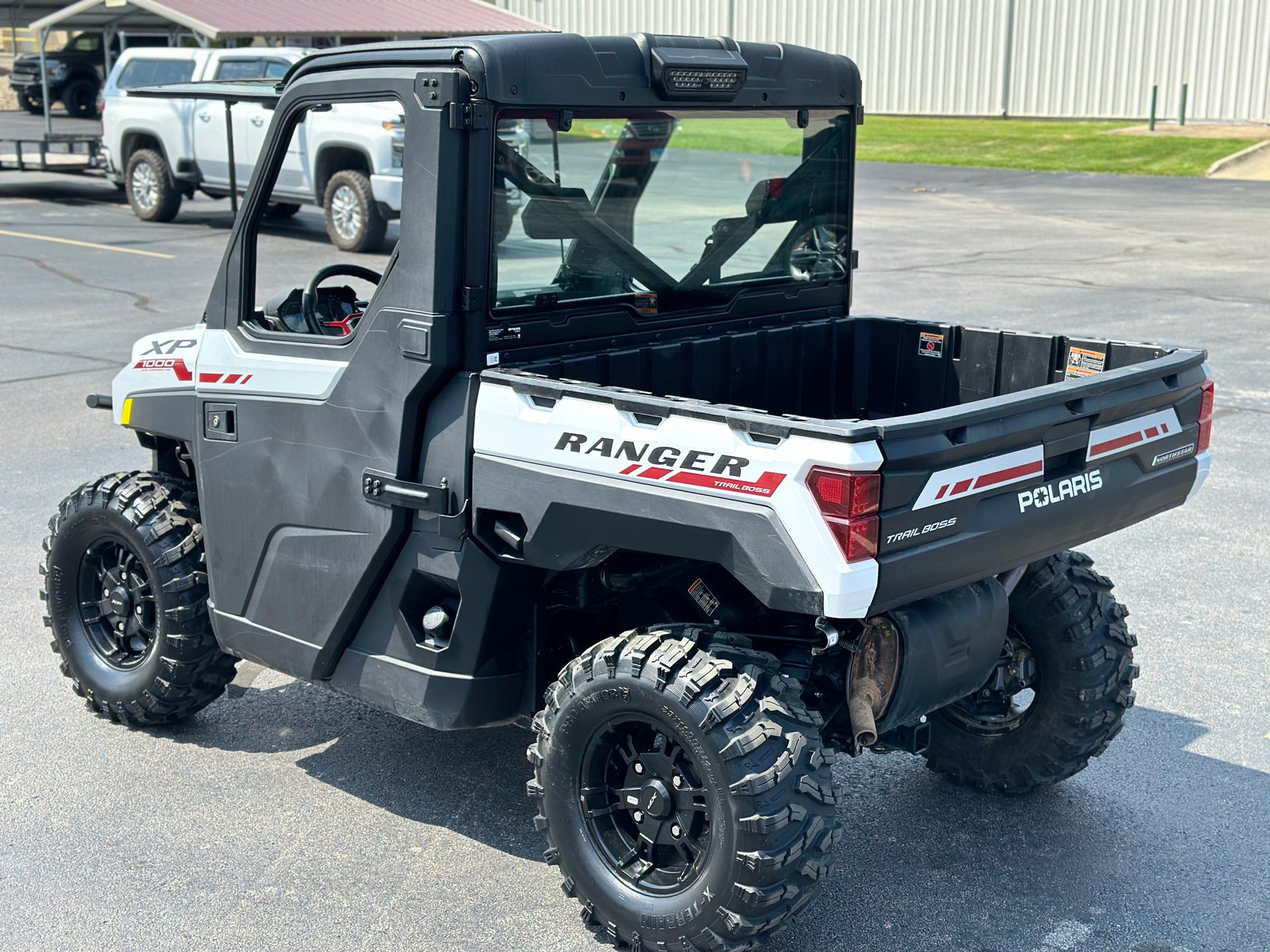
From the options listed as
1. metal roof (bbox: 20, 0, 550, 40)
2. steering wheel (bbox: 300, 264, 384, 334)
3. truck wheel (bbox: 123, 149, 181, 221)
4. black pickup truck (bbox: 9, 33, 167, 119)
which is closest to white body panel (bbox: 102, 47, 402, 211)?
truck wheel (bbox: 123, 149, 181, 221)

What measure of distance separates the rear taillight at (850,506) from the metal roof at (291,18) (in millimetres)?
20404

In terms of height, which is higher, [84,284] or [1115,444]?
[1115,444]

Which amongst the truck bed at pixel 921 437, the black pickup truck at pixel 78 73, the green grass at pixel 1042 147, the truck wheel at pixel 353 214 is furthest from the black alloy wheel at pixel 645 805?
the black pickup truck at pixel 78 73

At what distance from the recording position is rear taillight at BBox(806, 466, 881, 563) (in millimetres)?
3301

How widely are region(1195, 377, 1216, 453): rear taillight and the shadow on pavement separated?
1.20 m

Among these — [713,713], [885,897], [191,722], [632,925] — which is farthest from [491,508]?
[191,722]

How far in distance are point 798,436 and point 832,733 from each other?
1165 mm

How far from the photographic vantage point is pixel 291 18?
24.3m

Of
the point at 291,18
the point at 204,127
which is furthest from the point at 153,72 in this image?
the point at 291,18

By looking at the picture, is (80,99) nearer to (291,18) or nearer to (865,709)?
(291,18)

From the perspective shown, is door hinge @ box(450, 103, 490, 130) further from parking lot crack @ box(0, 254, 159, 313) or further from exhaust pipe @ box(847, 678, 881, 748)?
parking lot crack @ box(0, 254, 159, 313)

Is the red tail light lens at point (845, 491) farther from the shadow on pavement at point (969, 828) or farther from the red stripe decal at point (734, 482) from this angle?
the shadow on pavement at point (969, 828)

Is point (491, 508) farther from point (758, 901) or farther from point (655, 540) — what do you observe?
point (758, 901)

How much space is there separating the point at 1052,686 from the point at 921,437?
151 cm
